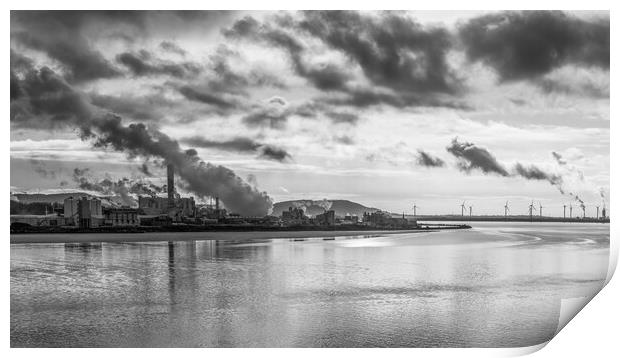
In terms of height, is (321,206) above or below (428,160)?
below

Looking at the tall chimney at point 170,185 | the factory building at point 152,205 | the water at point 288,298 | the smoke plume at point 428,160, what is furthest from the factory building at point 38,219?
the smoke plume at point 428,160

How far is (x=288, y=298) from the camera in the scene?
9.21m

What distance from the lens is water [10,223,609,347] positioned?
757cm

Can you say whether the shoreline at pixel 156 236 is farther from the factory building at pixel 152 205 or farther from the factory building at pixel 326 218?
the factory building at pixel 326 218

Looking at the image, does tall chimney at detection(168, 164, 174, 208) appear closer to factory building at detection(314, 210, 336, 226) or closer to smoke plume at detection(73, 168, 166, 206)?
smoke plume at detection(73, 168, 166, 206)

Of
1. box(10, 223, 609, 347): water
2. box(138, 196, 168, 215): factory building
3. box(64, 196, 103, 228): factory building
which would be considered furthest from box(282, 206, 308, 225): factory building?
box(64, 196, 103, 228): factory building

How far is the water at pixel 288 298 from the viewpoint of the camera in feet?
24.8

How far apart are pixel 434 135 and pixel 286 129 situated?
255 cm

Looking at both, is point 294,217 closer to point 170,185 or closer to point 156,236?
point 170,185

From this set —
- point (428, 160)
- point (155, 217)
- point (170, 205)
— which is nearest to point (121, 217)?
point (155, 217)

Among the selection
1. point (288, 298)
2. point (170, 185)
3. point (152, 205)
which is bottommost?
point (288, 298)

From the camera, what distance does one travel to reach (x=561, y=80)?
1031 cm
